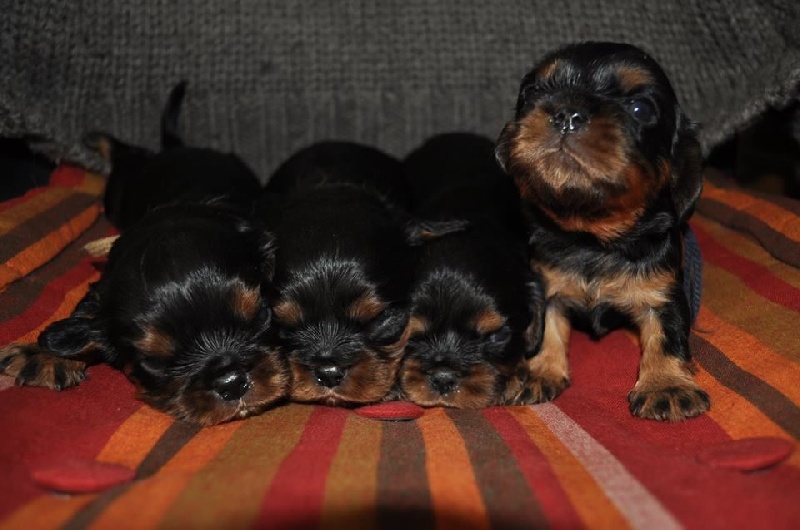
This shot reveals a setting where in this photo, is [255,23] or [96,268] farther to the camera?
[255,23]

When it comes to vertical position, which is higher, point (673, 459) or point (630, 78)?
point (630, 78)

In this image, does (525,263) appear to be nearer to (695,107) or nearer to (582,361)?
(582,361)

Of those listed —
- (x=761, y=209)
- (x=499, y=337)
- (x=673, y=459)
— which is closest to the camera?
(x=673, y=459)

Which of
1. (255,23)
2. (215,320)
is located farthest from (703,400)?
(255,23)

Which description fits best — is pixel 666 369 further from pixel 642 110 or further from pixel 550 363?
pixel 642 110

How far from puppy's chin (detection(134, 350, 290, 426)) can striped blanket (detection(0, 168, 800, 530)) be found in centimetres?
5

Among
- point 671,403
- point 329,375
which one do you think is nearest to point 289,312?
point 329,375

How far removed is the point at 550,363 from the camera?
3541 mm

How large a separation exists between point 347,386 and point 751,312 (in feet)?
5.79

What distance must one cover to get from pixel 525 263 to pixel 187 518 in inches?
77.6

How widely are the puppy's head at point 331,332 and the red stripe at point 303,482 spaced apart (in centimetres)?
22

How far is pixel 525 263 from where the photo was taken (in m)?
3.68

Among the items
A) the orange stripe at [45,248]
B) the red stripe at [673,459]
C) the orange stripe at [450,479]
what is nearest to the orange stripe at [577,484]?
the red stripe at [673,459]

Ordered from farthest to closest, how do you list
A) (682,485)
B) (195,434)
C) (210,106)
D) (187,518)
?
1. (210,106)
2. (195,434)
3. (682,485)
4. (187,518)
